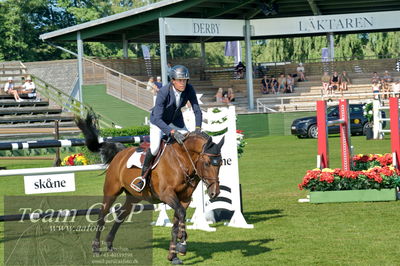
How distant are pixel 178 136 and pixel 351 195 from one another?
602cm

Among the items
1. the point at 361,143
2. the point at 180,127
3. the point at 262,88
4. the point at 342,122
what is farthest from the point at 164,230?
the point at 262,88

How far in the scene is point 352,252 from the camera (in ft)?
31.3

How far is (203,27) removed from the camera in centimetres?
3956

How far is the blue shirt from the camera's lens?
9.54m

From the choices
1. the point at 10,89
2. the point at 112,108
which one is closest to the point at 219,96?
the point at 112,108

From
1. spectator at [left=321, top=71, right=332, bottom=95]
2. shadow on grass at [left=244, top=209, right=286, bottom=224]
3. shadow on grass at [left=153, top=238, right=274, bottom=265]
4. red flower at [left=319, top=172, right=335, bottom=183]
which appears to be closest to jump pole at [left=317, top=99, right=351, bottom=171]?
red flower at [left=319, top=172, right=335, bottom=183]

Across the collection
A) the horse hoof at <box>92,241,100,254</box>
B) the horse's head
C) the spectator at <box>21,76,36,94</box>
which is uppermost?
the spectator at <box>21,76,36,94</box>

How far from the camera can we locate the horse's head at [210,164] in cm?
911

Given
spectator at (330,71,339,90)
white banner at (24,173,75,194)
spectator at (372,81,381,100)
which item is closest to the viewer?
white banner at (24,173,75,194)

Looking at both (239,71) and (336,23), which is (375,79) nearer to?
(336,23)

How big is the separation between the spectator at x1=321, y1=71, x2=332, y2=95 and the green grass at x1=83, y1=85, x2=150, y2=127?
1052 cm

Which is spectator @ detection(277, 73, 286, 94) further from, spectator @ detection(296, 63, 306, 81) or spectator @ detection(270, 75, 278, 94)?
spectator @ detection(296, 63, 306, 81)

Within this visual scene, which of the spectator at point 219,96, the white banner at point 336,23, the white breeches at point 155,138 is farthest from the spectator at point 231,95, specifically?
the white breeches at point 155,138

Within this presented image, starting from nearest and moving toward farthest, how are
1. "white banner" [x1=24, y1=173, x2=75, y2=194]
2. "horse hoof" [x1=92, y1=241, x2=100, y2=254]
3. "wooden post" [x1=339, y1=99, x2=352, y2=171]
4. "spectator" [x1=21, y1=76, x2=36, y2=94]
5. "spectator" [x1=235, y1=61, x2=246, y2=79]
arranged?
"horse hoof" [x1=92, y1=241, x2=100, y2=254]
"white banner" [x1=24, y1=173, x2=75, y2=194]
"wooden post" [x1=339, y1=99, x2=352, y2=171]
"spectator" [x1=21, y1=76, x2=36, y2=94]
"spectator" [x1=235, y1=61, x2=246, y2=79]
